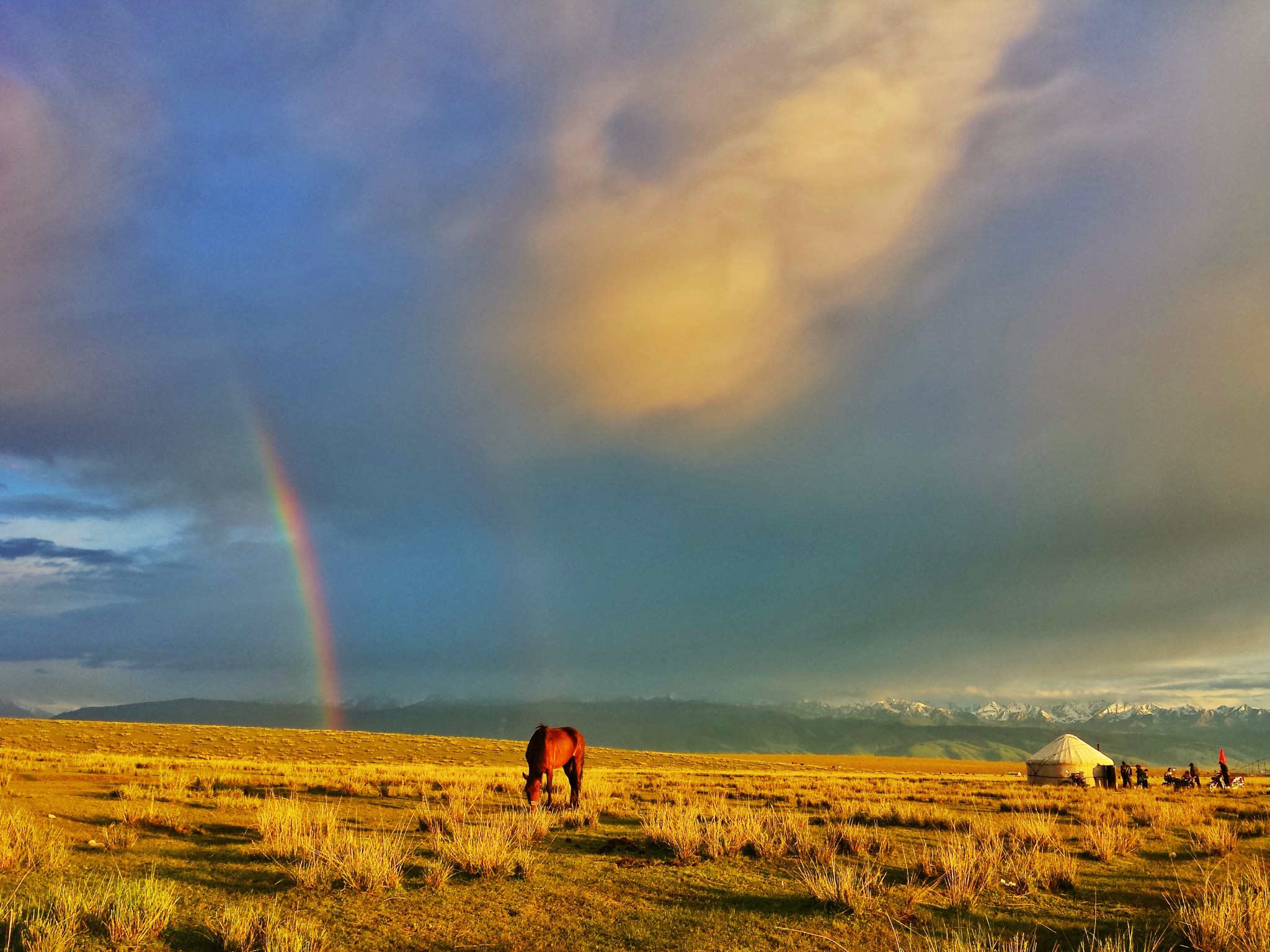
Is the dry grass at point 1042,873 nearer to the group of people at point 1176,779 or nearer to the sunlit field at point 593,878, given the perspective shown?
the sunlit field at point 593,878

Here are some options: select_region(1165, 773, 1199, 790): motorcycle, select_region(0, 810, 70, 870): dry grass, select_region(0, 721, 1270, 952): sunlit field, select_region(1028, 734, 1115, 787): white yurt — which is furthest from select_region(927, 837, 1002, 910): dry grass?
select_region(1028, 734, 1115, 787): white yurt

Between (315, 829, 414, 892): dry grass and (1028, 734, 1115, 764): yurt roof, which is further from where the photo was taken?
(1028, 734, 1115, 764): yurt roof

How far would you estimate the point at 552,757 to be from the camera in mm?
20797

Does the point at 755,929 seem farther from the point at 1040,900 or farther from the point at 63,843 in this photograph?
the point at 63,843

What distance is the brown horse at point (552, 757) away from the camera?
1983cm

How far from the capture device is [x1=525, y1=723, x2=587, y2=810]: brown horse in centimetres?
1983

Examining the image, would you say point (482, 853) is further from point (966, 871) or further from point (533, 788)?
point (533, 788)

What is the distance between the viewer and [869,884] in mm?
10812

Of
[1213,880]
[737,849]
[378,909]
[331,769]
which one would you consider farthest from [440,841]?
[331,769]

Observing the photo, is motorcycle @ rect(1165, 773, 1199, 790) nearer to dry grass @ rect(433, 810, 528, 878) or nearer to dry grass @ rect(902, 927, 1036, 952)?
dry grass @ rect(902, 927, 1036, 952)

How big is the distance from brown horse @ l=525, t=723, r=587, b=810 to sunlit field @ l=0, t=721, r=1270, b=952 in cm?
86

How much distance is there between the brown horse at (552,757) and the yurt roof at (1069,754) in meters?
52.8

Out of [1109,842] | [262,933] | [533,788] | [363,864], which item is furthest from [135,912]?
[1109,842]

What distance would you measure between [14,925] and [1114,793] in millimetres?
43824
